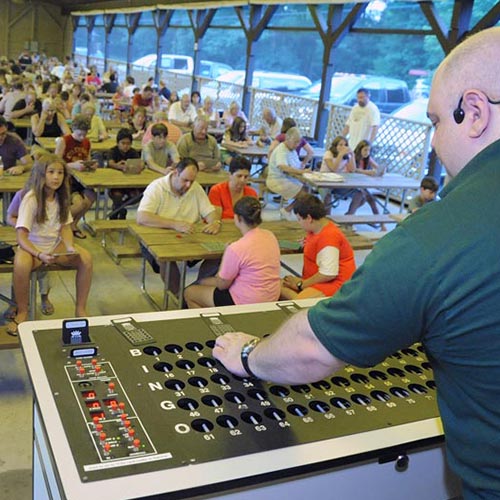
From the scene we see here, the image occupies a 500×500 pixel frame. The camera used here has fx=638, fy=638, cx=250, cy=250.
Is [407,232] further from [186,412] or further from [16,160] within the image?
[16,160]

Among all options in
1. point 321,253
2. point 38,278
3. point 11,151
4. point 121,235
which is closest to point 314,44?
point 121,235

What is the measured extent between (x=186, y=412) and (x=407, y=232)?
0.73 meters

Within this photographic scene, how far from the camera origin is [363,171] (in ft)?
25.1

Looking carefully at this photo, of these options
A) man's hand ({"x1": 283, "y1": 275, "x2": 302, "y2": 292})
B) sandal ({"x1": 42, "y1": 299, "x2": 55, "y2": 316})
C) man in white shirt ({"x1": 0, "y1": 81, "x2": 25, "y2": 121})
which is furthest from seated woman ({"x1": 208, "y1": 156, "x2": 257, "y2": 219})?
man in white shirt ({"x1": 0, "y1": 81, "x2": 25, "y2": 121})

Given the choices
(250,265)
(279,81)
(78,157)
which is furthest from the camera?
(279,81)

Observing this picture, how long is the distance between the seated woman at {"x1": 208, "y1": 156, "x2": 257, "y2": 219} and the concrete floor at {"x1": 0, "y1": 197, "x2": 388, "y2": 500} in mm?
763

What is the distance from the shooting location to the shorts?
3.81 metres

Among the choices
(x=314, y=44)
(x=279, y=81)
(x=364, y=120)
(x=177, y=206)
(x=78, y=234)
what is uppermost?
(x=314, y=44)

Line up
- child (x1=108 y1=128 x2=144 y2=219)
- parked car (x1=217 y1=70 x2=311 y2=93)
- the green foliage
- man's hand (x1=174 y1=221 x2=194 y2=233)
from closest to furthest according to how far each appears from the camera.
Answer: man's hand (x1=174 y1=221 x2=194 y2=233) → child (x1=108 y1=128 x2=144 y2=219) → the green foliage → parked car (x1=217 y1=70 x2=311 y2=93)

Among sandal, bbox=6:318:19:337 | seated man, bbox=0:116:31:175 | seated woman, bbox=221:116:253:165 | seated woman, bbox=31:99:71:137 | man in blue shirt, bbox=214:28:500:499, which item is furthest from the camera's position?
seated woman, bbox=221:116:253:165

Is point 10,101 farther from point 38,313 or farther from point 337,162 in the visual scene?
point 38,313

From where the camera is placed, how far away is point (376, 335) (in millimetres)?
1184

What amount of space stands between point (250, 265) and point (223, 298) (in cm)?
32

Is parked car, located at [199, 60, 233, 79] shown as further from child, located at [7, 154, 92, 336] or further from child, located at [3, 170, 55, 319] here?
child, located at [7, 154, 92, 336]
